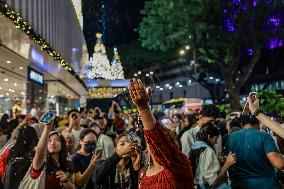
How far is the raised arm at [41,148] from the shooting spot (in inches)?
168

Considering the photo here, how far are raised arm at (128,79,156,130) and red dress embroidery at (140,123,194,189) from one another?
0.06m

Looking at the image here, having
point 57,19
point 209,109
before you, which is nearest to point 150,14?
point 57,19

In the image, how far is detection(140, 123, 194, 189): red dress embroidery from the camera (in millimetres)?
3139

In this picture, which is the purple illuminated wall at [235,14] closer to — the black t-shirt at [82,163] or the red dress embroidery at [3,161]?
the black t-shirt at [82,163]

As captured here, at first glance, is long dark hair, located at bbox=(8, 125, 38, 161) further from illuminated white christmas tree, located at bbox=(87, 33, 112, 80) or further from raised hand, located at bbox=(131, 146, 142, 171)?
illuminated white christmas tree, located at bbox=(87, 33, 112, 80)

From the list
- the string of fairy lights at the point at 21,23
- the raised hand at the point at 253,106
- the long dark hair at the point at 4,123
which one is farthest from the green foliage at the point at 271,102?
the raised hand at the point at 253,106

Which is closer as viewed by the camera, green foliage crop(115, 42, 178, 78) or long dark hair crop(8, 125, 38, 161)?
long dark hair crop(8, 125, 38, 161)

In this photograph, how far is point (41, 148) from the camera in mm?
4320

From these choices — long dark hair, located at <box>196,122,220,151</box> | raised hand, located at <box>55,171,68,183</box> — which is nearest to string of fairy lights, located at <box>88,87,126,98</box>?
long dark hair, located at <box>196,122,220,151</box>

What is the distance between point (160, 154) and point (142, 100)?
1.39ft

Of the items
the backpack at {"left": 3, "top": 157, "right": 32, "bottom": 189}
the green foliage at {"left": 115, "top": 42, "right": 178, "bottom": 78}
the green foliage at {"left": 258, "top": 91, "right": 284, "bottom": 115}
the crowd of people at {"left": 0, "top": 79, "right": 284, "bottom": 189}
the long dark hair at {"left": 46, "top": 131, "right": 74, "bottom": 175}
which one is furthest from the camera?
the green foliage at {"left": 115, "top": 42, "right": 178, "bottom": 78}

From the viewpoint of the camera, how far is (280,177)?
6488 millimetres

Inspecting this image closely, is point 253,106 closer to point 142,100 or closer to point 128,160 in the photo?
point 128,160

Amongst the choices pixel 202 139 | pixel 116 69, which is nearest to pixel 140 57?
pixel 116 69
